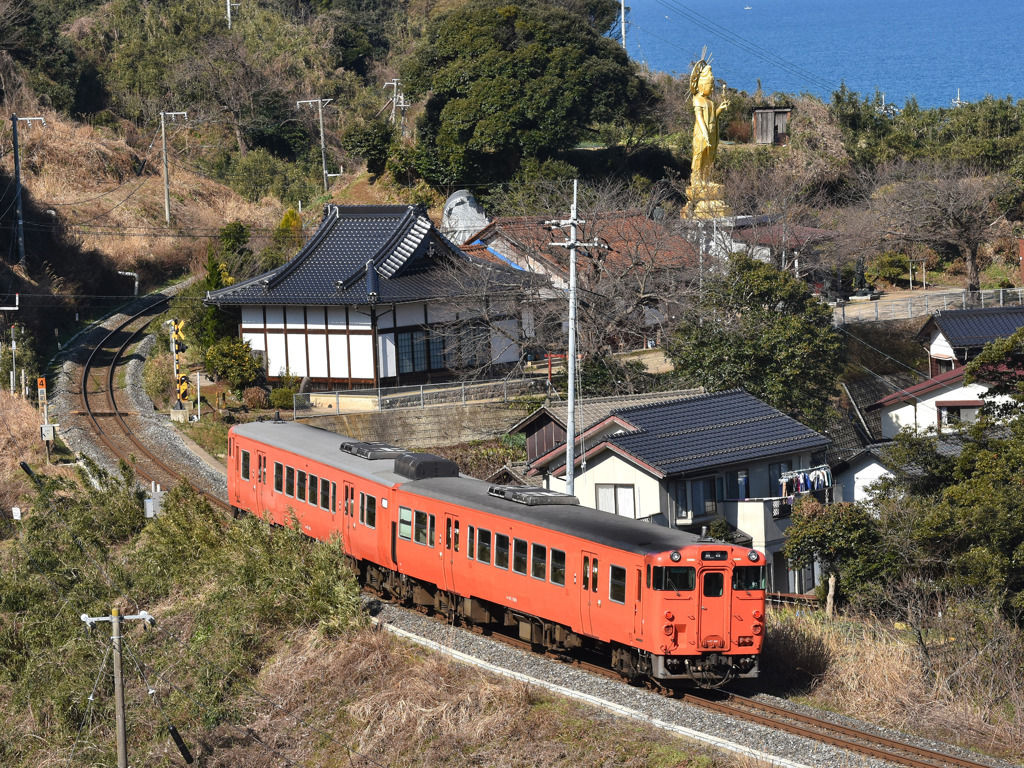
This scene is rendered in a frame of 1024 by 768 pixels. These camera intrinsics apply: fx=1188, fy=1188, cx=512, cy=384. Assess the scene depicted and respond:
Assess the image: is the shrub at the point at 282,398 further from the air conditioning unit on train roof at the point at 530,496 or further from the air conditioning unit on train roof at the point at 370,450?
the air conditioning unit on train roof at the point at 530,496

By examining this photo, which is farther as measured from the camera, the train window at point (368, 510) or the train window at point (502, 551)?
the train window at point (368, 510)

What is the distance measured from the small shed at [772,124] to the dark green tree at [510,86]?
1194cm

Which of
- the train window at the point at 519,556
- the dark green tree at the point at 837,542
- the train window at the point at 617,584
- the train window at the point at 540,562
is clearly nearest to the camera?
the train window at the point at 617,584

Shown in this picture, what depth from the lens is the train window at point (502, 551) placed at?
15844 mm

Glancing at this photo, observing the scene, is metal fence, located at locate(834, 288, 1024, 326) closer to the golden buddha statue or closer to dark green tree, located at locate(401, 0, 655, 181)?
the golden buddha statue

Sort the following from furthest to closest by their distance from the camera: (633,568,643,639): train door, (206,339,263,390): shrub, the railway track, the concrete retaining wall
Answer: (206,339,263,390): shrub, the concrete retaining wall, (633,568,643,639): train door, the railway track

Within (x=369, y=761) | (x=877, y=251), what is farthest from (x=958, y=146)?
(x=369, y=761)

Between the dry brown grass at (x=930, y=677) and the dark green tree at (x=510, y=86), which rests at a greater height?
the dark green tree at (x=510, y=86)

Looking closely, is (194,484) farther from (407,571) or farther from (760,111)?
(760,111)

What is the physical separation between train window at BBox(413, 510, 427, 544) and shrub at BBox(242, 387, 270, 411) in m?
14.1

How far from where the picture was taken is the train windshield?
13.8 m

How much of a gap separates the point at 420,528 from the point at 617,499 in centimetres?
676

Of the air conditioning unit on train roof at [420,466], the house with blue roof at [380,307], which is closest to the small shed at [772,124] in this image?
the house with blue roof at [380,307]

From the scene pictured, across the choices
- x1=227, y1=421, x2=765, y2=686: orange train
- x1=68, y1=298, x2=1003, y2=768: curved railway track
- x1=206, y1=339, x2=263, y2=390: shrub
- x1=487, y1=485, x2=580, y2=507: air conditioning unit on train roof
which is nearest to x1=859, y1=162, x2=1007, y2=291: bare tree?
x1=206, y1=339, x2=263, y2=390: shrub
